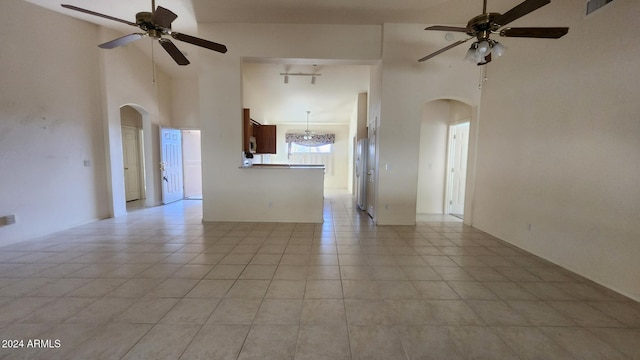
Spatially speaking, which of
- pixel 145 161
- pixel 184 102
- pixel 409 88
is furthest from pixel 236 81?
pixel 145 161

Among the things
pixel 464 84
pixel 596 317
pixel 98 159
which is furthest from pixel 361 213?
pixel 98 159

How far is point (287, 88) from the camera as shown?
7.14 meters

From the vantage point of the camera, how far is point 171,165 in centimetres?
688

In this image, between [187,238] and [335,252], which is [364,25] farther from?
[187,238]

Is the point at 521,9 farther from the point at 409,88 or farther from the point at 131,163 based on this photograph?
the point at 131,163

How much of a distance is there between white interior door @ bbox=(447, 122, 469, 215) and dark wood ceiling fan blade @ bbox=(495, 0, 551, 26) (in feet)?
11.0

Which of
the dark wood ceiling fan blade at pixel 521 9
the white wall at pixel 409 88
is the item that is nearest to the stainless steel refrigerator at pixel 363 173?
the white wall at pixel 409 88

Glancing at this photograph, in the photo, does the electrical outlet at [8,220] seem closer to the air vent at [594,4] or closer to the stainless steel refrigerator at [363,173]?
the stainless steel refrigerator at [363,173]

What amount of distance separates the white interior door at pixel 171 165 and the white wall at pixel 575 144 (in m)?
7.22

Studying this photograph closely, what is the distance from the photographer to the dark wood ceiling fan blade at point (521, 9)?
2004 millimetres

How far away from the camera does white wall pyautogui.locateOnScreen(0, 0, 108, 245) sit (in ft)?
11.4

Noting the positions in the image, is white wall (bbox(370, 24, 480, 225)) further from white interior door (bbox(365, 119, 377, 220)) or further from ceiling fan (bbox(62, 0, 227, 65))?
ceiling fan (bbox(62, 0, 227, 65))

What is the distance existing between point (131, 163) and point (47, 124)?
344cm

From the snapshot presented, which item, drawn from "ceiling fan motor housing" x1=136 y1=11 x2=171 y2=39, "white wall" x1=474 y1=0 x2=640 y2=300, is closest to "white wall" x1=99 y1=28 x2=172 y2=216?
"ceiling fan motor housing" x1=136 y1=11 x2=171 y2=39
